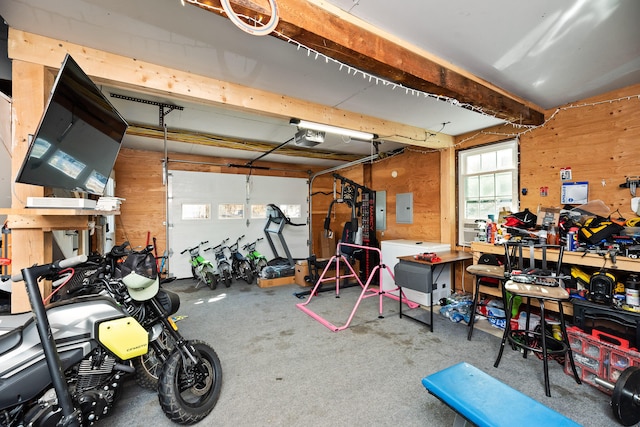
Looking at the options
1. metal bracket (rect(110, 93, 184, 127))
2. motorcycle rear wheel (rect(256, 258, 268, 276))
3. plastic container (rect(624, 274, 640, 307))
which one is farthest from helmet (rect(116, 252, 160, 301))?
motorcycle rear wheel (rect(256, 258, 268, 276))

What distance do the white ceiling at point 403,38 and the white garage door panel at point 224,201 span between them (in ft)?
10.2

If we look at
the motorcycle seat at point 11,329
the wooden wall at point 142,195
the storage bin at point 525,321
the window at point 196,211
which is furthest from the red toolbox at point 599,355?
the wooden wall at point 142,195

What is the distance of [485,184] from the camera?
13.6 ft

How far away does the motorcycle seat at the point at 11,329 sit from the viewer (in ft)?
4.46

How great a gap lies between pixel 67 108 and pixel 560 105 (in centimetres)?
494

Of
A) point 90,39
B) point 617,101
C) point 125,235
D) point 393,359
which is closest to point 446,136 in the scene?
point 617,101

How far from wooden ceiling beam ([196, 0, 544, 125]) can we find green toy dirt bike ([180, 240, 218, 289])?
4531 millimetres

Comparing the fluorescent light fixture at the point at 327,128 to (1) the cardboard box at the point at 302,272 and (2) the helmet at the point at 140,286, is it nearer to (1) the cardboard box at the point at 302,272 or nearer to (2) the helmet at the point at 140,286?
(2) the helmet at the point at 140,286

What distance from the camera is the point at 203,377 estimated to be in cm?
194

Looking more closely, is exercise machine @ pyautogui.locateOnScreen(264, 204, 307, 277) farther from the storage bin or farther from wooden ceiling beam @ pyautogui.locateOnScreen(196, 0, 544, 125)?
wooden ceiling beam @ pyautogui.locateOnScreen(196, 0, 544, 125)

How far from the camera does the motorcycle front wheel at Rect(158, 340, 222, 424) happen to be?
66.1 inches

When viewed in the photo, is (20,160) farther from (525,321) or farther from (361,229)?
(525,321)

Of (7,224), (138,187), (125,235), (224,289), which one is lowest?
(224,289)

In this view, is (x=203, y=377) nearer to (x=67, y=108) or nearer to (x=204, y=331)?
(x=204, y=331)
